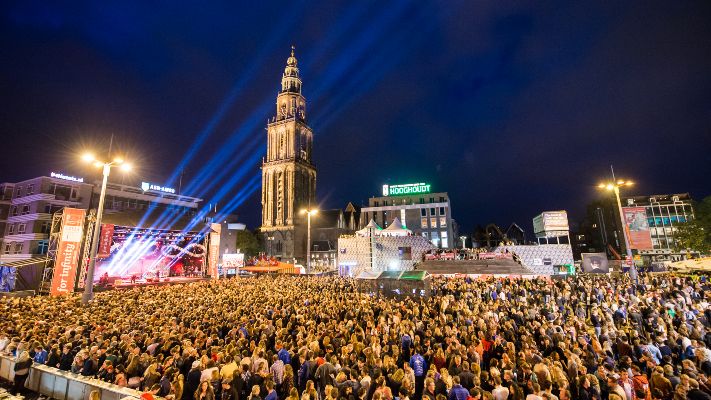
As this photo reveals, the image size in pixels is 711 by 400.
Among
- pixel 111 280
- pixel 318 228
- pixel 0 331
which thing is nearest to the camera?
pixel 0 331

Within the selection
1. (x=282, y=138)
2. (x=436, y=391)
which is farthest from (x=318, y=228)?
(x=436, y=391)

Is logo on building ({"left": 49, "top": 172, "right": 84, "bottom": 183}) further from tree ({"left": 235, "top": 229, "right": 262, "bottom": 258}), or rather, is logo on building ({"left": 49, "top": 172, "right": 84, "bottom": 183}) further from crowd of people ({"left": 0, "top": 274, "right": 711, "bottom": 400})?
crowd of people ({"left": 0, "top": 274, "right": 711, "bottom": 400})

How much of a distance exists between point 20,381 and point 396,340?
1020cm

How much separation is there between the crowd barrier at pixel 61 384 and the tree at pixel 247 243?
6712 centimetres

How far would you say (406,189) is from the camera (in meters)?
76.1

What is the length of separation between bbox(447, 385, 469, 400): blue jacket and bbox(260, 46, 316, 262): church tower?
6507 centimetres

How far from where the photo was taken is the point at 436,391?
6.54 metres

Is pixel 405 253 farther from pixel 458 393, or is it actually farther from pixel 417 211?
pixel 458 393

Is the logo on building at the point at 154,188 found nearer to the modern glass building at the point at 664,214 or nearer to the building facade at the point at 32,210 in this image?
the building facade at the point at 32,210

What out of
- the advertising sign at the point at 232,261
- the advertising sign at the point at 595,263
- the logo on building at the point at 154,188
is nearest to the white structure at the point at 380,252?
the advertising sign at the point at 232,261

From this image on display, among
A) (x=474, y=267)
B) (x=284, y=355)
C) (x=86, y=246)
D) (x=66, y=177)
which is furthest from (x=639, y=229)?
(x=66, y=177)

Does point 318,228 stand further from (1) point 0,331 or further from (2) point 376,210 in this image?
(1) point 0,331

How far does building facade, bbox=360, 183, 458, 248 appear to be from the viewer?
72.2 m

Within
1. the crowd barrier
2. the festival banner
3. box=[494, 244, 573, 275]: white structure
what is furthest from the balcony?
box=[494, 244, 573, 275]: white structure
